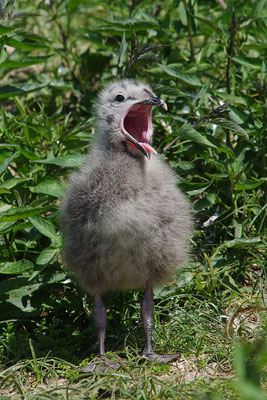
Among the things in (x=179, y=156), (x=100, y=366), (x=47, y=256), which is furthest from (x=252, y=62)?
(x=100, y=366)

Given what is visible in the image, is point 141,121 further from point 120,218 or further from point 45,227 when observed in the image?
point 45,227

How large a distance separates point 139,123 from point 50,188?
2.46 feet

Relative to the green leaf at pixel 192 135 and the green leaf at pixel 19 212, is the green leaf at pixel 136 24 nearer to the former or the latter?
the green leaf at pixel 192 135

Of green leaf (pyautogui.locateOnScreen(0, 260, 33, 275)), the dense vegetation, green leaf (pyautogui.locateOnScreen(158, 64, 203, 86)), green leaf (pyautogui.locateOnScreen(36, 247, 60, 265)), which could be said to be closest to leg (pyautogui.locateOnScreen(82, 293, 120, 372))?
the dense vegetation

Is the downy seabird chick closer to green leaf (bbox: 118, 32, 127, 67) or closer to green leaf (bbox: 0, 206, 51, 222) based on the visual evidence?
green leaf (bbox: 0, 206, 51, 222)

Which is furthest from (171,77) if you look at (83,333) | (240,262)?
(83,333)

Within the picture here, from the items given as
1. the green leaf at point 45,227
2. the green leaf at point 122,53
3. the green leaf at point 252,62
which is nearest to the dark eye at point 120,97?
the green leaf at point 122,53

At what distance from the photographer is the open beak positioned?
301 cm

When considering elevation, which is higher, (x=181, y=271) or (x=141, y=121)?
(x=141, y=121)

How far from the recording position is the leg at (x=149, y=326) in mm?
2994

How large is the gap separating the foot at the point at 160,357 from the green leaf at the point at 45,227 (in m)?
0.83

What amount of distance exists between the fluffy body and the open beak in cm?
6

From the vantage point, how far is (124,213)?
282 centimetres

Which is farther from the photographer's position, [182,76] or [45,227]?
[182,76]
